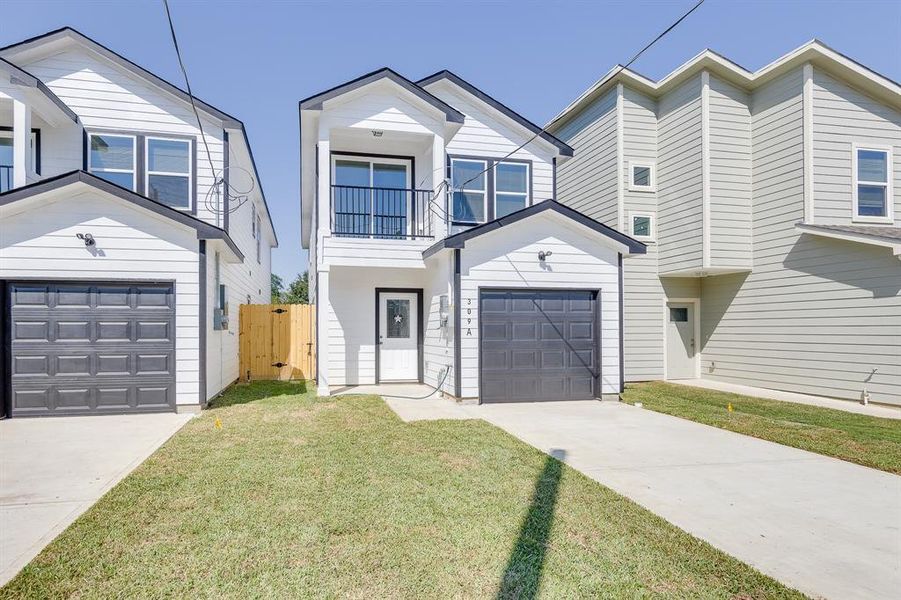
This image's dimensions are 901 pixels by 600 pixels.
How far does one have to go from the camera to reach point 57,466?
16.8ft

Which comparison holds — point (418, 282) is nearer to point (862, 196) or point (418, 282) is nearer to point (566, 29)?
point (566, 29)

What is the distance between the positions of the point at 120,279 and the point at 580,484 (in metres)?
7.63

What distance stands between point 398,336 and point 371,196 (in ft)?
11.1

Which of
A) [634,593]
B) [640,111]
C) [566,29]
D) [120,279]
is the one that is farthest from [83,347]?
[640,111]

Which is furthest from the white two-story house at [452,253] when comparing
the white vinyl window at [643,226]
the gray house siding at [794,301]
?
the gray house siding at [794,301]

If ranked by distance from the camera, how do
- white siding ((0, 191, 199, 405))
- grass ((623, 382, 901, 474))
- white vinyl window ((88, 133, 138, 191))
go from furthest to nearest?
1. white vinyl window ((88, 133, 138, 191))
2. white siding ((0, 191, 199, 405))
3. grass ((623, 382, 901, 474))

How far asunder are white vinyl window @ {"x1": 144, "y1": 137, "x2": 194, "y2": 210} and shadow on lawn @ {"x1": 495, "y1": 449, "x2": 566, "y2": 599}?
9.10 metres

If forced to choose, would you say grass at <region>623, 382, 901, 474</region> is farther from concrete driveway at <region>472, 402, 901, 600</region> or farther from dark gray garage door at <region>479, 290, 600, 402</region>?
dark gray garage door at <region>479, 290, 600, 402</region>

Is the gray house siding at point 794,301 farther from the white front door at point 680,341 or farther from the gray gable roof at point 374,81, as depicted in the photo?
the gray gable roof at point 374,81

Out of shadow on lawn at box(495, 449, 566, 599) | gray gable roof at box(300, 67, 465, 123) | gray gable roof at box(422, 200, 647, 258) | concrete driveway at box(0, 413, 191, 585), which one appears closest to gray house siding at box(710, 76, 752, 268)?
gray gable roof at box(422, 200, 647, 258)

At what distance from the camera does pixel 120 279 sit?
25.6 ft

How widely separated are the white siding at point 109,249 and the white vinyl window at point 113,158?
211 cm

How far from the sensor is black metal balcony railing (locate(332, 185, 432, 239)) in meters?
11.0

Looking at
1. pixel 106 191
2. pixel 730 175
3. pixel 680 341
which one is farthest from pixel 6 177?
pixel 680 341
